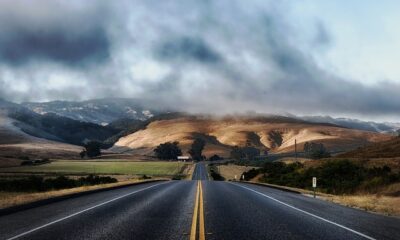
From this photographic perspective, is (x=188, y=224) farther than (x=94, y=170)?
No

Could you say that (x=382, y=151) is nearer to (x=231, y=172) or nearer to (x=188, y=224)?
(x=231, y=172)

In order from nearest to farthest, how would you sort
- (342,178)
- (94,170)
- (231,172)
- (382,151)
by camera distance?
1. (342,178)
2. (382,151)
3. (231,172)
4. (94,170)

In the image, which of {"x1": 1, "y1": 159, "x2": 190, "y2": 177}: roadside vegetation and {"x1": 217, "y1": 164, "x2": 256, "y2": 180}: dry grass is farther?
{"x1": 1, "y1": 159, "x2": 190, "y2": 177}: roadside vegetation

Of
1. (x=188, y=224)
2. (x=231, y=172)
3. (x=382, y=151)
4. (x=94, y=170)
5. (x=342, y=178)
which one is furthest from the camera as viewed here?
(x=94, y=170)

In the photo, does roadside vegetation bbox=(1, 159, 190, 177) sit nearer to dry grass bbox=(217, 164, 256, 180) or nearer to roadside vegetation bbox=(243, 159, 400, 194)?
dry grass bbox=(217, 164, 256, 180)

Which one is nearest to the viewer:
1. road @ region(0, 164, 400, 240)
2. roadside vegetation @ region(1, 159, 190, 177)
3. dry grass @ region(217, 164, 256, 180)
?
road @ region(0, 164, 400, 240)

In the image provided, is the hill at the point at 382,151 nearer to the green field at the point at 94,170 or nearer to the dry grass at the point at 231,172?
the dry grass at the point at 231,172

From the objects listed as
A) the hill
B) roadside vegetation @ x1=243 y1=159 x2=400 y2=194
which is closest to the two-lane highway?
roadside vegetation @ x1=243 y1=159 x2=400 y2=194

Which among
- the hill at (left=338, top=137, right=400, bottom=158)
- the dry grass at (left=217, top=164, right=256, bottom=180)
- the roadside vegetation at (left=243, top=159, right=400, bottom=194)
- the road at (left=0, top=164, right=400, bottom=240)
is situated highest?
the hill at (left=338, top=137, right=400, bottom=158)

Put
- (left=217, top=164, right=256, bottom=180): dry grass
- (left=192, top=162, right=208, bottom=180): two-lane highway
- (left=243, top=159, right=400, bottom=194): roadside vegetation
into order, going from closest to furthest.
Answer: (left=243, top=159, right=400, bottom=194): roadside vegetation
(left=192, top=162, right=208, bottom=180): two-lane highway
(left=217, top=164, right=256, bottom=180): dry grass

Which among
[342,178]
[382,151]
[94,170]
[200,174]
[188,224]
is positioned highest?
[382,151]

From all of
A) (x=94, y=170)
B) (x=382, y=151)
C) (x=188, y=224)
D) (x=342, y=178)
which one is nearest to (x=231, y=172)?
(x=94, y=170)

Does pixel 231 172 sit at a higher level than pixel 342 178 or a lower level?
higher

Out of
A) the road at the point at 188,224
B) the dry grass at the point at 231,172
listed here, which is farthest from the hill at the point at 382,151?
the road at the point at 188,224
